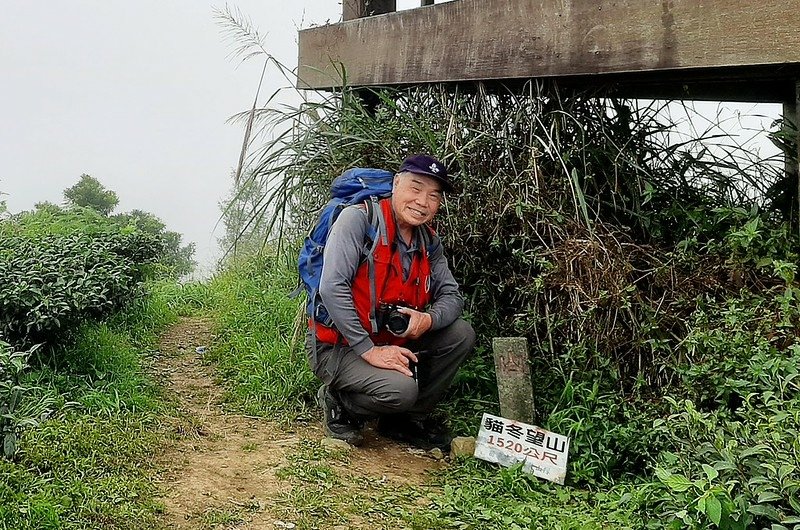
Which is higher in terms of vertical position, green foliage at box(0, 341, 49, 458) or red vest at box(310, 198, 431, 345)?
red vest at box(310, 198, 431, 345)

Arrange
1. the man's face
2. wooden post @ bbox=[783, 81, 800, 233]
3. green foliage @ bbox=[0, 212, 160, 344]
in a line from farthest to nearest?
green foliage @ bbox=[0, 212, 160, 344], the man's face, wooden post @ bbox=[783, 81, 800, 233]

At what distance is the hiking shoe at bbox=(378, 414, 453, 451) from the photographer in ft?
14.8

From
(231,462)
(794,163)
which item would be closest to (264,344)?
(231,462)

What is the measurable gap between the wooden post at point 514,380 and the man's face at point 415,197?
2.60ft

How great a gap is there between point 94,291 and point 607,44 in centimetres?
354

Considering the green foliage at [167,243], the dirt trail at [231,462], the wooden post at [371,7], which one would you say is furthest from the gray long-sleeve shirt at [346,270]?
the green foliage at [167,243]

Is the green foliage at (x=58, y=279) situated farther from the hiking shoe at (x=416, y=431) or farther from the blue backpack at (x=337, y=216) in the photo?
the hiking shoe at (x=416, y=431)

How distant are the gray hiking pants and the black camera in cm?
23

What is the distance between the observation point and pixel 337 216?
14.3ft


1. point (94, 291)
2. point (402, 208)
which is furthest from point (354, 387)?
point (94, 291)

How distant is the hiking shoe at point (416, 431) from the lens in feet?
14.8

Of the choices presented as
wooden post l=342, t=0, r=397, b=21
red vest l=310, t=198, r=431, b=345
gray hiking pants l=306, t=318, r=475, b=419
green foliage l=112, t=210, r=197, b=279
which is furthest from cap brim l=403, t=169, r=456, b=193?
green foliage l=112, t=210, r=197, b=279

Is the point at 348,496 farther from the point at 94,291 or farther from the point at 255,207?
the point at 94,291

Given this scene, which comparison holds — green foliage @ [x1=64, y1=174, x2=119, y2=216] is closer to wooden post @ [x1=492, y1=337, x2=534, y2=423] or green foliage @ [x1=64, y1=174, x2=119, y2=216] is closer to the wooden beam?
the wooden beam
